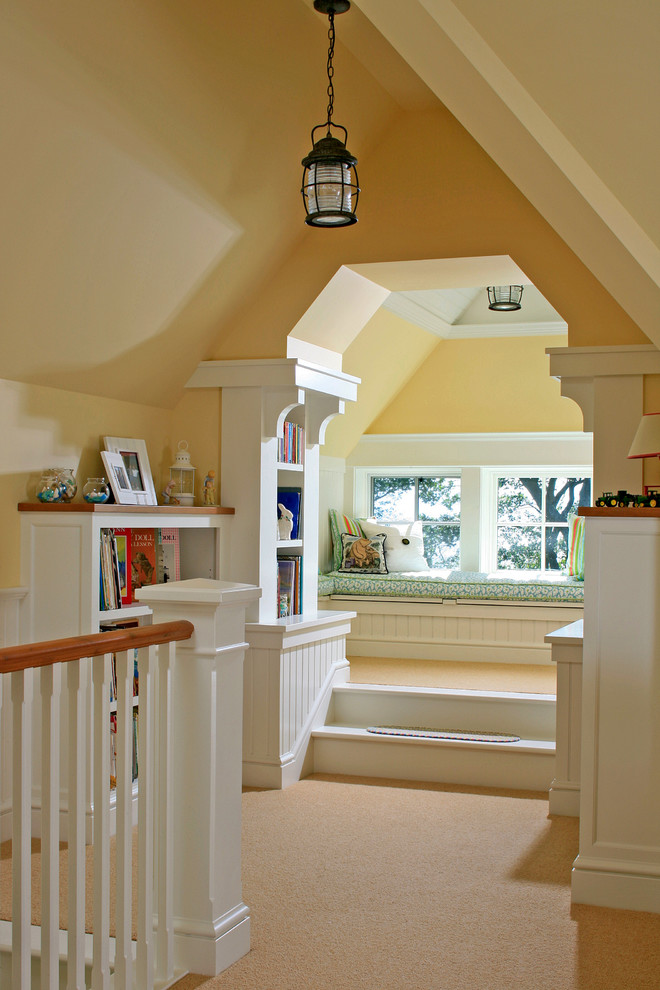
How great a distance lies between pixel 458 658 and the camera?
6.74 metres

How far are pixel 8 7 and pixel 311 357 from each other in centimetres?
249

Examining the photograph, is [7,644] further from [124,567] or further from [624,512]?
[624,512]

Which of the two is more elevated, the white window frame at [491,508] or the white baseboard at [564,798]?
the white window frame at [491,508]

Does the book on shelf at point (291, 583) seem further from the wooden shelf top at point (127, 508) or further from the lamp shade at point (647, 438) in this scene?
the lamp shade at point (647, 438)

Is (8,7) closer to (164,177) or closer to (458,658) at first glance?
(164,177)

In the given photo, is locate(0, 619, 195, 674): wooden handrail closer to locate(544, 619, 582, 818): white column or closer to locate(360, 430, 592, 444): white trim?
locate(544, 619, 582, 818): white column

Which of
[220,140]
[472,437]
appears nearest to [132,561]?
[220,140]

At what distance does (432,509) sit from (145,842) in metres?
5.89

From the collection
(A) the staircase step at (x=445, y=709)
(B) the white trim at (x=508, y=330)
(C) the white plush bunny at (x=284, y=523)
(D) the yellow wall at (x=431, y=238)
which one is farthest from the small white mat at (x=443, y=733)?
(B) the white trim at (x=508, y=330)

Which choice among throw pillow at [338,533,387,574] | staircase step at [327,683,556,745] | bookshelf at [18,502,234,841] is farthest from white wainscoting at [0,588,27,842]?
throw pillow at [338,533,387,574]

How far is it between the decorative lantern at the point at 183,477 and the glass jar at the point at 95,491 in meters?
0.58

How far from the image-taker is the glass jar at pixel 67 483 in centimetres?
379

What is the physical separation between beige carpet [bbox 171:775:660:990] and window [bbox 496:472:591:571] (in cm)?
366

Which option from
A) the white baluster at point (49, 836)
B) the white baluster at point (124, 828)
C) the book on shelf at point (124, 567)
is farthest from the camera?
the book on shelf at point (124, 567)
